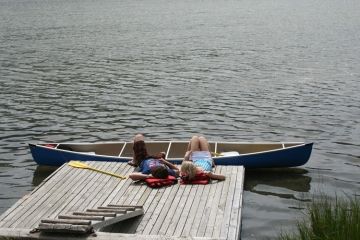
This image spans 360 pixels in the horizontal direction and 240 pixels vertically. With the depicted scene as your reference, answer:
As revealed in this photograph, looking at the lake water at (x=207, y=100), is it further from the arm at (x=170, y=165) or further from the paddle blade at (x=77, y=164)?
the arm at (x=170, y=165)

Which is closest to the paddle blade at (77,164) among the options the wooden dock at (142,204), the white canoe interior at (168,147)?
the wooden dock at (142,204)

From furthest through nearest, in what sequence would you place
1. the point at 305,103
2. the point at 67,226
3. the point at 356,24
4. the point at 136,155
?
the point at 356,24 < the point at 305,103 < the point at 136,155 < the point at 67,226

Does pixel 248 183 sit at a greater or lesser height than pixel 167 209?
lesser

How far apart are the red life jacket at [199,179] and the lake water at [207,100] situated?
134 centimetres

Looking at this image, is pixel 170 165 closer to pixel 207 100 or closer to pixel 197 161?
pixel 197 161

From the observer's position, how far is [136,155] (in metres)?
16.2

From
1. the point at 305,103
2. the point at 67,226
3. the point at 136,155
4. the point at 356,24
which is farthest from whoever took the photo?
the point at 356,24

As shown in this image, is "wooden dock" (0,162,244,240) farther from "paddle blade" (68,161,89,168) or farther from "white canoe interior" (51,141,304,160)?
"white canoe interior" (51,141,304,160)

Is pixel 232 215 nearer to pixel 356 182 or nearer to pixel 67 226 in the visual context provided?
pixel 67 226

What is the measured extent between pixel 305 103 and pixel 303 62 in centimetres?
1205

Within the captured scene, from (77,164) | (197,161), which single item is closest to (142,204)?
(197,161)

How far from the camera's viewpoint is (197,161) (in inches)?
621

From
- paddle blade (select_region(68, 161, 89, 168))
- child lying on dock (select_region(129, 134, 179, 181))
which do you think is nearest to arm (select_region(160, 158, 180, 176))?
child lying on dock (select_region(129, 134, 179, 181))

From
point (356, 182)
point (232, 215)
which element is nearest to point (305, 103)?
point (356, 182)
